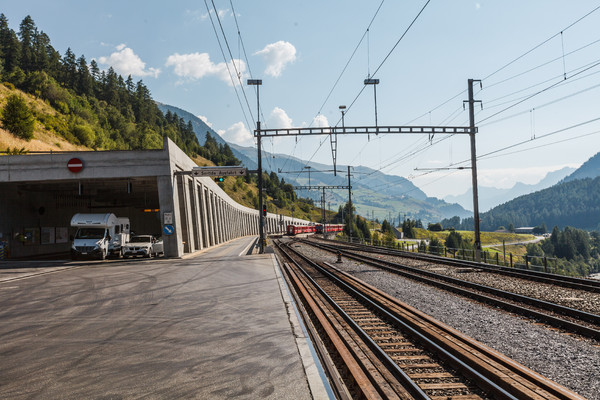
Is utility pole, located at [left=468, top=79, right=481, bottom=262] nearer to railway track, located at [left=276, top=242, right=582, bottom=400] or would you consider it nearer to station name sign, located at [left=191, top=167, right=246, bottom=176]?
station name sign, located at [left=191, top=167, right=246, bottom=176]

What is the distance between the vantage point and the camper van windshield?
1092 inches

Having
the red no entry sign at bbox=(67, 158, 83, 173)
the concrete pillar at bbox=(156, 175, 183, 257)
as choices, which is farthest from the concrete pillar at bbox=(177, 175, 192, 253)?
the red no entry sign at bbox=(67, 158, 83, 173)

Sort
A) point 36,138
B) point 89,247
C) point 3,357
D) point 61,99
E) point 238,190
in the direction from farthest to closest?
point 238,190 < point 61,99 < point 36,138 < point 89,247 < point 3,357

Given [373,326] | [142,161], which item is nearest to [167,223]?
[142,161]

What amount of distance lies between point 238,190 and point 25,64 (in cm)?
7449

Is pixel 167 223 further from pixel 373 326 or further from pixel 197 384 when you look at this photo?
pixel 197 384

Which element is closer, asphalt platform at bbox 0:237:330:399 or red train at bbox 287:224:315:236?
asphalt platform at bbox 0:237:330:399

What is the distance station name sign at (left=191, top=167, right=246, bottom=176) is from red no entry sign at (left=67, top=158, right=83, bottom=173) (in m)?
6.94

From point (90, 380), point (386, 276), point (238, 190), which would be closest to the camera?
point (90, 380)

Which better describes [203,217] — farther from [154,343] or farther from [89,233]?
[154,343]

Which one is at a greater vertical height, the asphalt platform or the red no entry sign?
the red no entry sign

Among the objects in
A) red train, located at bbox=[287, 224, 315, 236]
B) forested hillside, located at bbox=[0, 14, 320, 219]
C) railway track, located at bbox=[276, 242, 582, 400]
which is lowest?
red train, located at bbox=[287, 224, 315, 236]

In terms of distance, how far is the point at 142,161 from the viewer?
27672 millimetres

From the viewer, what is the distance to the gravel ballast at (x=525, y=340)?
21.7 ft
